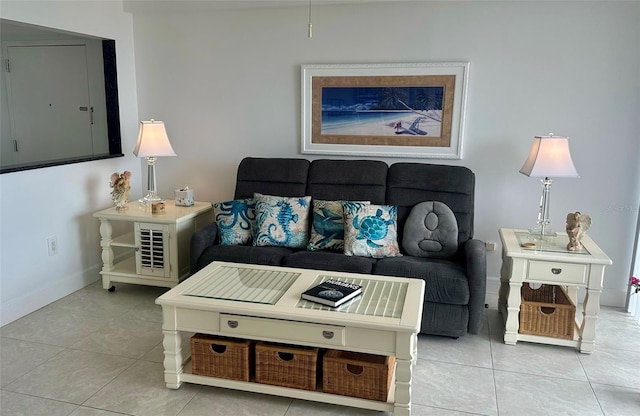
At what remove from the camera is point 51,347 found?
2.84 meters

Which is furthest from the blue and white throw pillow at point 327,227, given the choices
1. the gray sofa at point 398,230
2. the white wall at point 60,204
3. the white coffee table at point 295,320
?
the white wall at point 60,204

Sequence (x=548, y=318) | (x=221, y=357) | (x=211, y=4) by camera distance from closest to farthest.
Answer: (x=221, y=357), (x=548, y=318), (x=211, y=4)

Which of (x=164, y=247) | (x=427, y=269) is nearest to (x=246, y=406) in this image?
(x=427, y=269)

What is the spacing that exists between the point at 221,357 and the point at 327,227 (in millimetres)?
1259

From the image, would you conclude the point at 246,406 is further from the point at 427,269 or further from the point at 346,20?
the point at 346,20

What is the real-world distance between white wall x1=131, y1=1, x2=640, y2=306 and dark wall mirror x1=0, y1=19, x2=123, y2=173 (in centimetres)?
59

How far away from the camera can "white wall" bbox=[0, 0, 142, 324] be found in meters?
Answer: 3.16

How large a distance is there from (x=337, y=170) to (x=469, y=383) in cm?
171

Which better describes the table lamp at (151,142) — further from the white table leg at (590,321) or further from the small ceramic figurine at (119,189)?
the white table leg at (590,321)

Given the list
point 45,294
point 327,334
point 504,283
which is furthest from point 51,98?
point 504,283

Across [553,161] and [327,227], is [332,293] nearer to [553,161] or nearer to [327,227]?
[327,227]

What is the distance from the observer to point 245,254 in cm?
322

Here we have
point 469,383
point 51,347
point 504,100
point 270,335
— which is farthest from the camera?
point 504,100

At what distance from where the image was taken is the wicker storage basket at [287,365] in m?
2.28
